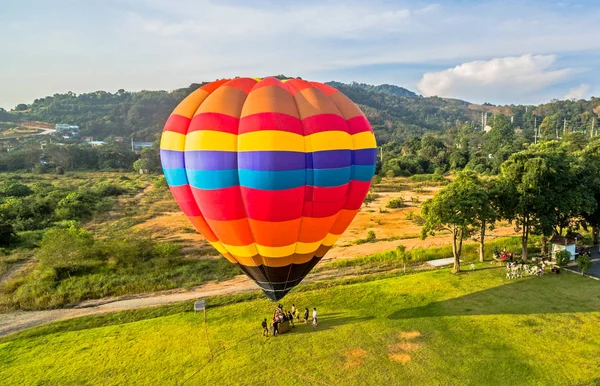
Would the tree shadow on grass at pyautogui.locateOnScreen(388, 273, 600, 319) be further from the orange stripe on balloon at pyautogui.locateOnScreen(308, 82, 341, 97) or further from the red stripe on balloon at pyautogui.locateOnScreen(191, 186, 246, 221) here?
the orange stripe on balloon at pyautogui.locateOnScreen(308, 82, 341, 97)

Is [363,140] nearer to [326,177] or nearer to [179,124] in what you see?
[326,177]

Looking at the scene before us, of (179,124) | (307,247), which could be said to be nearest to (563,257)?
(307,247)

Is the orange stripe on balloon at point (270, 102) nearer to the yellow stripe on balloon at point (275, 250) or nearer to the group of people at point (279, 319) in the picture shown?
the yellow stripe on balloon at point (275, 250)

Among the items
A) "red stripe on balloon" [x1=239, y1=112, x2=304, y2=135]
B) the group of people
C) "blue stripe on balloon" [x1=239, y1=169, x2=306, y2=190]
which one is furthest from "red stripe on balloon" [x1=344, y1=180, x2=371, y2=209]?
the group of people

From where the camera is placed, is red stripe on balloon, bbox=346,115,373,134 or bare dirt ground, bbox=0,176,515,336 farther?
bare dirt ground, bbox=0,176,515,336

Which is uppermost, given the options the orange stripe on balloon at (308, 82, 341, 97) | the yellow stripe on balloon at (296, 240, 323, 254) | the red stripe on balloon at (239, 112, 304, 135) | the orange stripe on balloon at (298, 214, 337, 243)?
the orange stripe on balloon at (308, 82, 341, 97)

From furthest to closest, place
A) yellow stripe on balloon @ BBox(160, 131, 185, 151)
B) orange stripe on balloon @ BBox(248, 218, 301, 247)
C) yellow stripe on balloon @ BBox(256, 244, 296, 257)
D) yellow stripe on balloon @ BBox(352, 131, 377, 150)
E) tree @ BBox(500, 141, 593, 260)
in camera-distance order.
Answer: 1. tree @ BBox(500, 141, 593, 260)
2. yellow stripe on balloon @ BBox(256, 244, 296, 257)
3. yellow stripe on balloon @ BBox(352, 131, 377, 150)
4. yellow stripe on balloon @ BBox(160, 131, 185, 151)
5. orange stripe on balloon @ BBox(248, 218, 301, 247)

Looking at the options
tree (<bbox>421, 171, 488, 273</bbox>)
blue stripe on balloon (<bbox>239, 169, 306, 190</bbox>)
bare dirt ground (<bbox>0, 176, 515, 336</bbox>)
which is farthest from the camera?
tree (<bbox>421, 171, 488, 273</bbox>)

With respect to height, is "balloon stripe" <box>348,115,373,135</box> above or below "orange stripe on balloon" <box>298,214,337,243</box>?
above
